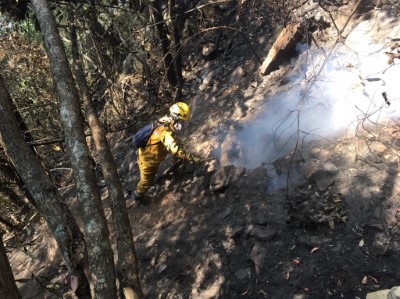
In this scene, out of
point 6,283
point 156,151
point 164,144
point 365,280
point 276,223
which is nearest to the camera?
point 6,283

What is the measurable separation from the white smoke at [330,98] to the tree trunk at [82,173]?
323 cm

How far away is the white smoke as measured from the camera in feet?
17.8

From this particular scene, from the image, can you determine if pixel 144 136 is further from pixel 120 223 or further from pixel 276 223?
pixel 120 223

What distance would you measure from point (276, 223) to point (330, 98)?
2435 millimetres

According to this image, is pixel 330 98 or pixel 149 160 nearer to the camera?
pixel 330 98

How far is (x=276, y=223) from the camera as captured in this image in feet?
15.7

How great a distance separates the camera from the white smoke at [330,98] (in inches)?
213

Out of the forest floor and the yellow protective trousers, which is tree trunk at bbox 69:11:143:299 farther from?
the yellow protective trousers

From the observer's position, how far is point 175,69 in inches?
332

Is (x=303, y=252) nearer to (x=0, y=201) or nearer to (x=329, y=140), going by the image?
(x=329, y=140)

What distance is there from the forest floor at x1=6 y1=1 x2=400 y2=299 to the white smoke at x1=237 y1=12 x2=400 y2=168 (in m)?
0.21

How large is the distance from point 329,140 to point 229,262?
2.31 meters

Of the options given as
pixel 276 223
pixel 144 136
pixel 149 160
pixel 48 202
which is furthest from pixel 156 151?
pixel 48 202

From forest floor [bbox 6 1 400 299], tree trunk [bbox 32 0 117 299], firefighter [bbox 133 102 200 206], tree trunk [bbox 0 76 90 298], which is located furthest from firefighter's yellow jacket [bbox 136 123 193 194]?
tree trunk [bbox 0 76 90 298]
